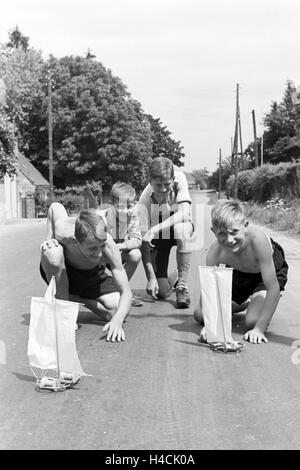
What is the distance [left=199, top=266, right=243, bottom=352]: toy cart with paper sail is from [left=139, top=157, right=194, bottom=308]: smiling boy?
5.98 feet

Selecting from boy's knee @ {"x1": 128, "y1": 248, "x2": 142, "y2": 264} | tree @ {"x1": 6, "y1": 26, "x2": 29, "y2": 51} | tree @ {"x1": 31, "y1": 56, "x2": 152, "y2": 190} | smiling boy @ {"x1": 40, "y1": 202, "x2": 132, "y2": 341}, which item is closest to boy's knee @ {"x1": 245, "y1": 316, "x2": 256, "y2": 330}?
smiling boy @ {"x1": 40, "y1": 202, "x2": 132, "y2": 341}

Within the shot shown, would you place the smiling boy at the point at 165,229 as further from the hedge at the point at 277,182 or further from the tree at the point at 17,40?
the tree at the point at 17,40

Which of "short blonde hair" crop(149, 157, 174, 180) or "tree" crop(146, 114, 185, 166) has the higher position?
"tree" crop(146, 114, 185, 166)

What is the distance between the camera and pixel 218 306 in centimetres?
484

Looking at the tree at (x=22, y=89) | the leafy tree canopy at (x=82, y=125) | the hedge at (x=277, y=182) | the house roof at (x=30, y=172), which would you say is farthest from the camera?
the leafy tree canopy at (x=82, y=125)

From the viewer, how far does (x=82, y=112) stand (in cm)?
4825

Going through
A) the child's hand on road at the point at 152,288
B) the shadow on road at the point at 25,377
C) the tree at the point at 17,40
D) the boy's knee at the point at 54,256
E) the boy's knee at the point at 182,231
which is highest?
the tree at the point at 17,40

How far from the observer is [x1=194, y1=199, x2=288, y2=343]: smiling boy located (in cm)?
511

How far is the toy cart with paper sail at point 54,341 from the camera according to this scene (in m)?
3.92

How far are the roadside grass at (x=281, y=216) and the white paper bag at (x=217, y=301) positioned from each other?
13.3m

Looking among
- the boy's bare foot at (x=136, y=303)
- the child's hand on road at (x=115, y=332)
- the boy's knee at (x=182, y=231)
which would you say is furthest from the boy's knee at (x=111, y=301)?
the boy's knee at (x=182, y=231)

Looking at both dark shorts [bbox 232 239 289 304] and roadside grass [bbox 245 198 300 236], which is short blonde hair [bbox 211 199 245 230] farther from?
roadside grass [bbox 245 198 300 236]
